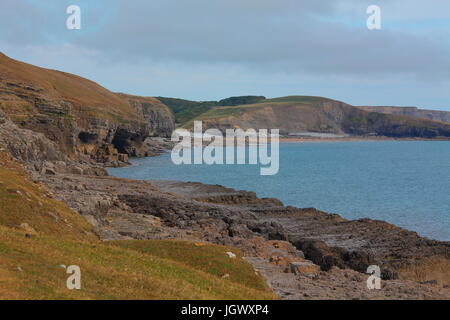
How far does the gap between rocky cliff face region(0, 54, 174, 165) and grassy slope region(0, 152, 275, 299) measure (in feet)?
265

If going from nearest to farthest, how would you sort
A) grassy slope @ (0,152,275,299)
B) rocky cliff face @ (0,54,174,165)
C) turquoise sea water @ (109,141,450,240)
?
grassy slope @ (0,152,275,299) → turquoise sea water @ (109,141,450,240) → rocky cliff face @ (0,54,174,165)

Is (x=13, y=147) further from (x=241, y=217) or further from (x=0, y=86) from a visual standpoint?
(x=0, y=86)

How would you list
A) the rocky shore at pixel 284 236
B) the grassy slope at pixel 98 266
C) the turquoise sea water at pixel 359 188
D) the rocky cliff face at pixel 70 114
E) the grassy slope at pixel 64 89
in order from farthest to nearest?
the grassy slope at pixel 64 89
the rocky cliff face at pixel 70 114
the turquoise sea water at pixel 359 188
the rocky shore at pixel 284 236
the grassy slope at pixel 98 266

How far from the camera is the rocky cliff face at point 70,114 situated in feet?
364

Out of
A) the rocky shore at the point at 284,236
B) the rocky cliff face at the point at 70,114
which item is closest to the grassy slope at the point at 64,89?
the rocky cliff face at the point at 70,114

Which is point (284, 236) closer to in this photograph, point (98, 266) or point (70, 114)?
point (98, 266)

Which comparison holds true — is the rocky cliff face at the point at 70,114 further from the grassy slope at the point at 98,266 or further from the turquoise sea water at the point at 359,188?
the grassy slope at the point at 98,266

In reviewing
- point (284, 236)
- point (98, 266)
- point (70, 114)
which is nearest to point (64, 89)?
point (70, 114)

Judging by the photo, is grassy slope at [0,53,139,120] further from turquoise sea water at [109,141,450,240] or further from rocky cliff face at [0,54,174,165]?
turquoise sea water at [109,141,450,240]

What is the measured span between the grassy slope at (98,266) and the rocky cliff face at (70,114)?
8063 centimetres

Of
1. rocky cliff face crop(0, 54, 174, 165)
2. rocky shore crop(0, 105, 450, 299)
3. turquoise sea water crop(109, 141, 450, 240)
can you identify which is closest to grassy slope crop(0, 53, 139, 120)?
rocky cliff face crop(0, 54, 174, 165)

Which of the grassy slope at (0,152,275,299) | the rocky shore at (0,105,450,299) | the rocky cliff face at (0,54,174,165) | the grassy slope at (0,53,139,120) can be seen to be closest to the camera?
the grassy slope at (0,152,275,299)

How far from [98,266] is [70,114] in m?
110

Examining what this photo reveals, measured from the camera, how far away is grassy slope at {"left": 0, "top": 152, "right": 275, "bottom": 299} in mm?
14980
